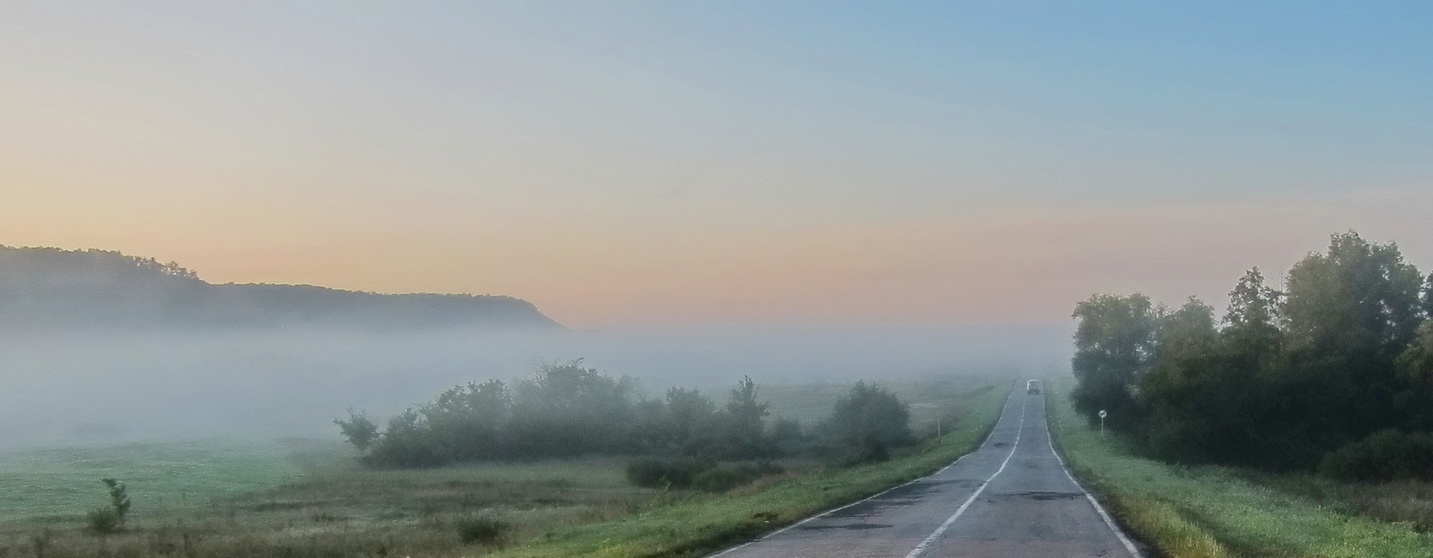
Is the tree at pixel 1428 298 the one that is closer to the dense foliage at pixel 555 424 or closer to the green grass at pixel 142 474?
the dense foliage at pixel 555 424

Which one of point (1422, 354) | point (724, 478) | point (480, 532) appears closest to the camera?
point (480, 532)

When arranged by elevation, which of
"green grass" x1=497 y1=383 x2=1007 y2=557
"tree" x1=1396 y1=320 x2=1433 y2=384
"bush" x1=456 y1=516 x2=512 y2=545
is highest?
"tree" x1=1396 y1=320 x2=1433 y2=384

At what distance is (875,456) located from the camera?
64250 mm

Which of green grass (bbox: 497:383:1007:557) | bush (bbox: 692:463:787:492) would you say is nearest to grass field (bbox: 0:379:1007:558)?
green grass (bbox: 497:383:1007:557)

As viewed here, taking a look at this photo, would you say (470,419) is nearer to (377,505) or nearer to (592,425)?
(592,425)

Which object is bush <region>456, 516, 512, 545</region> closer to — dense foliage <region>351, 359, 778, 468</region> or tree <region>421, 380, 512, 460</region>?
dense foliage <region>351, 359, 778, 468</region>

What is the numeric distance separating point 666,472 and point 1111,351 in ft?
183

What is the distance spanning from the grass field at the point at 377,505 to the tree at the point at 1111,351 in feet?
50.8

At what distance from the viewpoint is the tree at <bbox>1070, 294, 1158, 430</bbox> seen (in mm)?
97750

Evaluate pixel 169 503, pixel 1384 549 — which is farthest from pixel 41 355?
pixel 1384 549

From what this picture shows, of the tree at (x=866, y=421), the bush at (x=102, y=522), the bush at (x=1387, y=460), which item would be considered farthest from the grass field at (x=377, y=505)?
the bush at (x=1387, y=460)

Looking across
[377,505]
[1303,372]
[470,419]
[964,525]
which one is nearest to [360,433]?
[470,419]

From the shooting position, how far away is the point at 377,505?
4950cm

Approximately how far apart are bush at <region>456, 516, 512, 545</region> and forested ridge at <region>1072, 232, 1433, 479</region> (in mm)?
41963
